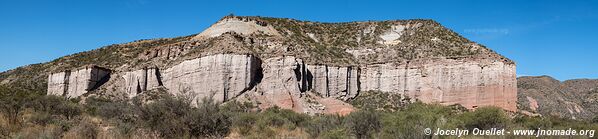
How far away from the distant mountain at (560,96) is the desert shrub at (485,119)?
5632 cm

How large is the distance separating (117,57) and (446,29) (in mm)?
44439

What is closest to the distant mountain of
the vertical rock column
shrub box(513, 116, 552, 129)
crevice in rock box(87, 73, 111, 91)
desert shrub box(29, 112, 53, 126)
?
the vertical rock column

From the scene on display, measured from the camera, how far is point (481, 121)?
865 inches

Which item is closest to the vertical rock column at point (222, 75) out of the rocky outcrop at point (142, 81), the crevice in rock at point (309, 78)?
the rocky outcrop at point (142, 81)

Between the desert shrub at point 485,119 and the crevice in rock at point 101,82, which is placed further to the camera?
the crevice in rock at point 101,82

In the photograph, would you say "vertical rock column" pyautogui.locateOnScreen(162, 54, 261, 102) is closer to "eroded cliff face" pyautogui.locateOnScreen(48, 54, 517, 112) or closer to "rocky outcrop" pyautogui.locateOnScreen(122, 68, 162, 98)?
"eroded cliff face" pyautogui.locateOnScreen(48, 54, 517, 112)

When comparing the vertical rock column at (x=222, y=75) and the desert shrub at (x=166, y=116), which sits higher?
the vertical rock column at (x=222, y=75)

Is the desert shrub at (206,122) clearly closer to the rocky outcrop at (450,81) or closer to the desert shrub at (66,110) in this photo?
the desert shrub at (66,110)

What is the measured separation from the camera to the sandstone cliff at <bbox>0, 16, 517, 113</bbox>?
184ft

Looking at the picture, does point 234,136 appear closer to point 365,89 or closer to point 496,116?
point 496,116

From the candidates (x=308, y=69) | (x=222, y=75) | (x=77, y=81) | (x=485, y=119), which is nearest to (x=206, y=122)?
(x=485, y=119)

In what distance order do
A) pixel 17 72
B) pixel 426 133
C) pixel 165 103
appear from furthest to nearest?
pixel 17 72 < pixel 165 103 < pixel 426 133

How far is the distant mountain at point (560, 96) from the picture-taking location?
8156 centimetres

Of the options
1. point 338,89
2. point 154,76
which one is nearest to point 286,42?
point 338,89
